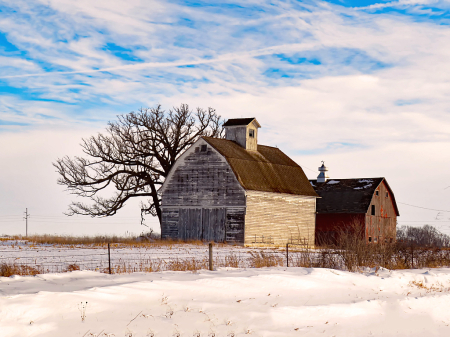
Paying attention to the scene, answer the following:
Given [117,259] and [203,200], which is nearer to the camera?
[117,259]

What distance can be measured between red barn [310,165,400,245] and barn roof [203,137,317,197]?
4.28 metres

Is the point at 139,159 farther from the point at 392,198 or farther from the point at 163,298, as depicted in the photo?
the point at 163,298

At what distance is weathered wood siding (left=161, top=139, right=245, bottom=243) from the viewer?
36094mm

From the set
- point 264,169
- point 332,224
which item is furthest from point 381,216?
point 264,169

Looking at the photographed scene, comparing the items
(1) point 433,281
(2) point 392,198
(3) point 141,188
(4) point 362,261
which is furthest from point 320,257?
(2) point 392,198

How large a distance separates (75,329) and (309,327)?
548cm

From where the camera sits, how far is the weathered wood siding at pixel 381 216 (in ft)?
148

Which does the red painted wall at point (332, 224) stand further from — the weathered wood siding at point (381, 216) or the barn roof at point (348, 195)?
the weathered wood siding at point (381, 216)

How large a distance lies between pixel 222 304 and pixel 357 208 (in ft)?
109

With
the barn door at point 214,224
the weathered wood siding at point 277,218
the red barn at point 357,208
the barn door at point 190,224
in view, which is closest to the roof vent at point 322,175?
the red barn at point 357,208

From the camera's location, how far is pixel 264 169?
39.7 metres

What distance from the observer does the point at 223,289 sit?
1423 cm

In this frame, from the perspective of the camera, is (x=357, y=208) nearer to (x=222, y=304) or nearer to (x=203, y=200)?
(x=203, y=200)

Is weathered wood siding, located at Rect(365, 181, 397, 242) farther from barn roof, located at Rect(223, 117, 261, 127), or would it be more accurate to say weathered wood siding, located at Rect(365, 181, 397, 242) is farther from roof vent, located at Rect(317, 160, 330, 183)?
barn roof, located at Rect(223, 117, 261, 127)
